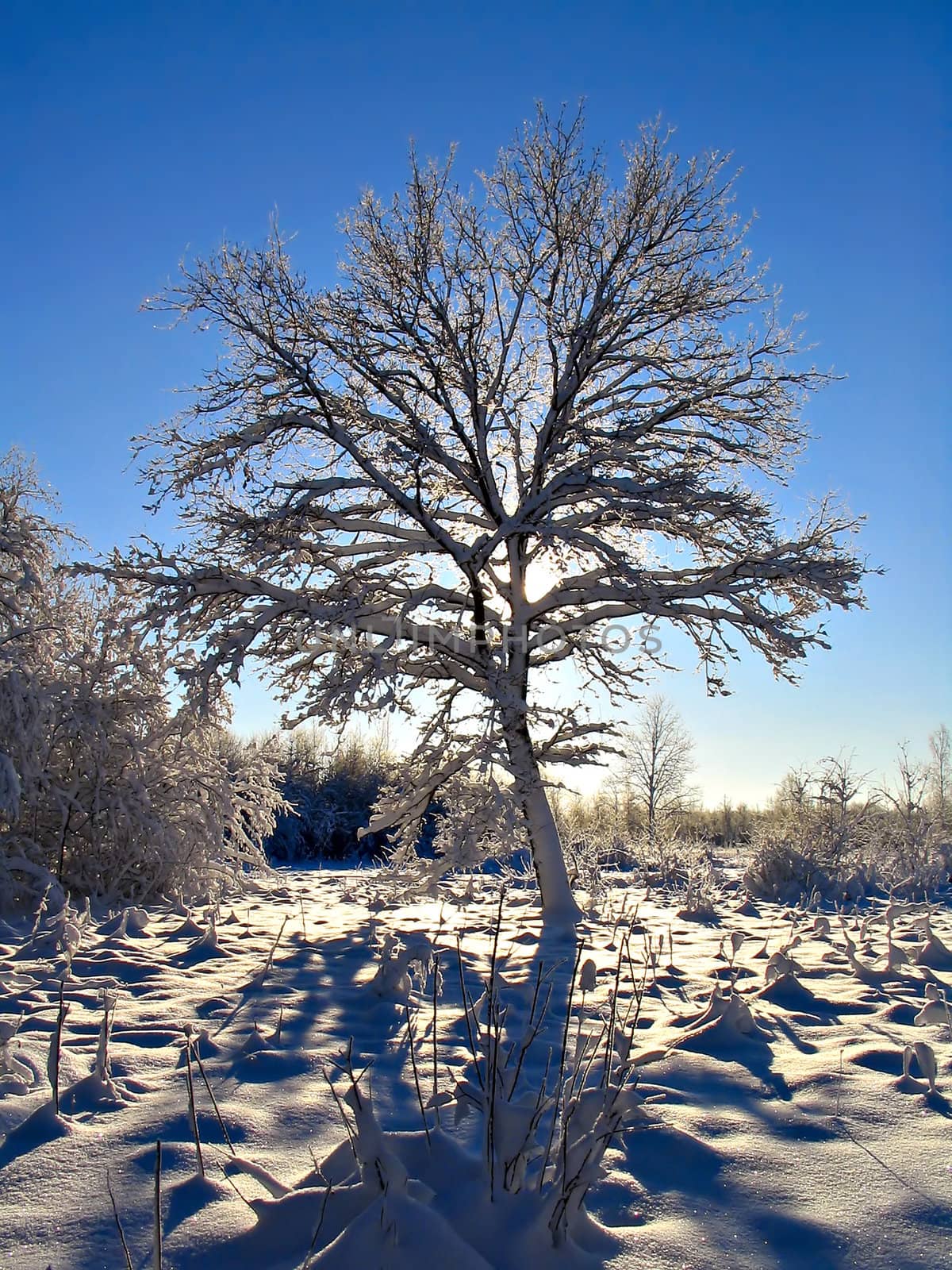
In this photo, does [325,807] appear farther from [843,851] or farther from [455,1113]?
[455,1113]

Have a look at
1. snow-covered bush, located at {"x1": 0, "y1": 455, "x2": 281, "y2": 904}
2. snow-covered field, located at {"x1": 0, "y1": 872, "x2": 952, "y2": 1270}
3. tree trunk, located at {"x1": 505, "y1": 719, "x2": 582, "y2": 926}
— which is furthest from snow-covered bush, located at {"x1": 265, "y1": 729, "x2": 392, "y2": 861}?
snow-covered field, located at {"x1": 0, "y1": 872, "x2": 952, "y2": 1270}

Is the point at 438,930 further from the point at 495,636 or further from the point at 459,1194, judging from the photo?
the point at 459,1194

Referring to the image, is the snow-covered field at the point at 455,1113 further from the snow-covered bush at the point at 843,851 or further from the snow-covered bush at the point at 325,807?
the snow-covered bush at the point at 325,807

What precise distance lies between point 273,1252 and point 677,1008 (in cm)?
266

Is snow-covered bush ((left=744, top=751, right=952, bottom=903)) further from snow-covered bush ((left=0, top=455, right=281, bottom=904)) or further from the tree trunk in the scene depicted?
snow-covered bush ((left=0, top=455, right=281, bottom=904))

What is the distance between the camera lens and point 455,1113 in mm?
2322

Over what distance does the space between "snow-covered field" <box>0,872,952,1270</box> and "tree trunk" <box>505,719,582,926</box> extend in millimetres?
1821

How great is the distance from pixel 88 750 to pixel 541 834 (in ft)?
13.8

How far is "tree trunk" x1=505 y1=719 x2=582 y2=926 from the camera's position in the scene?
22.1ft

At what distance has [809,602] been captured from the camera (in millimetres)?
7133

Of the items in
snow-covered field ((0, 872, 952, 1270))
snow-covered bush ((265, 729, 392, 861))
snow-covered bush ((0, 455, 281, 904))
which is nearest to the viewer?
snow-covered field ((0, 872, 952, 1270))

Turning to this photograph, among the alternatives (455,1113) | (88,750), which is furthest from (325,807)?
(455,1113)

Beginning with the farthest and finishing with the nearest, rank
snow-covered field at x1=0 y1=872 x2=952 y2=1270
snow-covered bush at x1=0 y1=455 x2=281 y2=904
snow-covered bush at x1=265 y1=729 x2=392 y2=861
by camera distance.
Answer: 1. snow-covered bush at x1=265 y1=729 x2=392 y2=861
2. snow-covered bush at x1=0 y1=455 x2=281 y2=904
3. snow-covered field at x1=0 y1=872 x2=952 y2=1270

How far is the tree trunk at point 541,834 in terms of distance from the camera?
6.74 m
